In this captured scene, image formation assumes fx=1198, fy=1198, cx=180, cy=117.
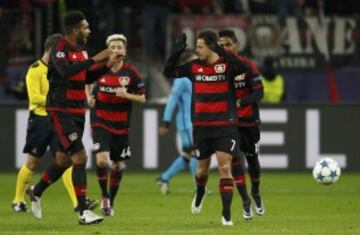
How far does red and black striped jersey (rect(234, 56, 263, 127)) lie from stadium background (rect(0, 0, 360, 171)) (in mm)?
7566

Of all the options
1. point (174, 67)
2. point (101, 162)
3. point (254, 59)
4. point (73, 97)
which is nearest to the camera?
point (73, 97)

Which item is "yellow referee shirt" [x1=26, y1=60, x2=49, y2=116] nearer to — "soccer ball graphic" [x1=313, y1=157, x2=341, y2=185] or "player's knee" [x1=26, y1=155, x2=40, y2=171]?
"player's knee" [x1=26, y1=155, x2=40, y2=171]

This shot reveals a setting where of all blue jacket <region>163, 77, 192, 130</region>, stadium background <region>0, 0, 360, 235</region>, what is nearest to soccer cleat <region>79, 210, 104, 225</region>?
blue jacket <region>163, 77, 192, 130</region>

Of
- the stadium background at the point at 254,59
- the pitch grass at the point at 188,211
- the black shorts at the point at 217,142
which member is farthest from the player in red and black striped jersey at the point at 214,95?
the stadium background at the point at 254,59

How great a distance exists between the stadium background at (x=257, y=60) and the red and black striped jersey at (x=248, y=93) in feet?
24.8

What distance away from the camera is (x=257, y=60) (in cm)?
2288

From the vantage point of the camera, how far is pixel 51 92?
13031 millimetres

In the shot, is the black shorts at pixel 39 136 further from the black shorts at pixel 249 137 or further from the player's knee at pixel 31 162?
the black shorts at pixel 249 137

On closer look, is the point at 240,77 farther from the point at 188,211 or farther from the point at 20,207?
the point at 20,207

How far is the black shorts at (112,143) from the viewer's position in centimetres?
1470

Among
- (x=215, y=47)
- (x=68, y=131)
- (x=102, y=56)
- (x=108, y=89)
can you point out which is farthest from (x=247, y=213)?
(x=102, y=56)

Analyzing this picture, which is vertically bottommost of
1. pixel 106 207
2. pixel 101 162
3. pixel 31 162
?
pixel 106 207

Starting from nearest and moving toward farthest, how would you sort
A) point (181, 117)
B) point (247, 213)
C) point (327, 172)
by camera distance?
point (247, 213), point (327, 172), point (181, 117)

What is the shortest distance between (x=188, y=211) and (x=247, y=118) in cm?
144
